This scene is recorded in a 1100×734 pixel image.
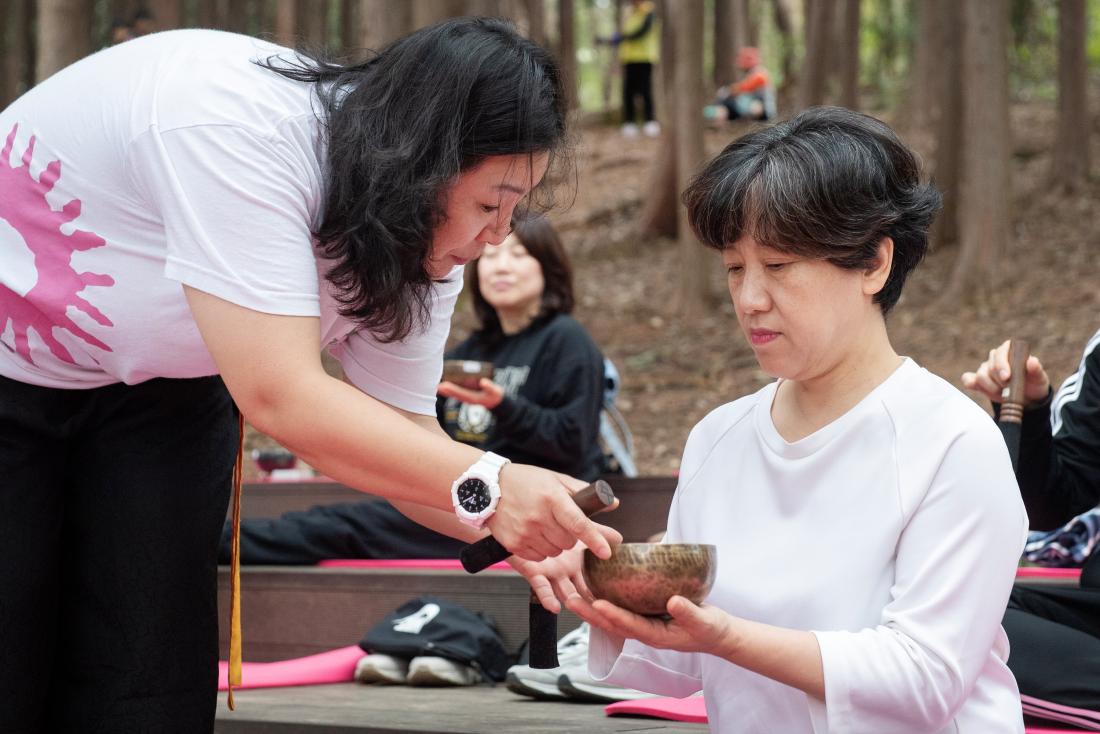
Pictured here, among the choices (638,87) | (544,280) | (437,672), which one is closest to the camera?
(437,672)

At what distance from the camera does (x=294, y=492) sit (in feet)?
18.6

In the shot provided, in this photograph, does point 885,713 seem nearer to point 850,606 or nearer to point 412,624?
point 850,606

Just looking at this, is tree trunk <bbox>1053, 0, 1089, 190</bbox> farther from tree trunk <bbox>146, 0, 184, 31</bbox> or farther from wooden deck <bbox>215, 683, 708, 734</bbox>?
wooden deck <bbox>215, 683, 708, 734</bbox>

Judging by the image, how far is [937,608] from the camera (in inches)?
69.4

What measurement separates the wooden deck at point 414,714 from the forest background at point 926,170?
3.45 m

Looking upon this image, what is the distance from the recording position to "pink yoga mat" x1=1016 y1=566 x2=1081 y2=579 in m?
3.61

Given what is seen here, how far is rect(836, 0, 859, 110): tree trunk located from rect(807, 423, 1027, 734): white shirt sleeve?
10.9m

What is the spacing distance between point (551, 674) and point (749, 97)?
45.0 feet

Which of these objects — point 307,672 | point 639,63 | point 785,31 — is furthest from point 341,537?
point 785,31

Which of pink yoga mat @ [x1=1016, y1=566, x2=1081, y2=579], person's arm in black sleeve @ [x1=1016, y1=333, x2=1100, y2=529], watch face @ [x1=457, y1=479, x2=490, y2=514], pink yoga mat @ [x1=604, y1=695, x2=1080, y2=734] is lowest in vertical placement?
pink yoga mat @ [x1=604, y1=695, x2=1080, y2=734]

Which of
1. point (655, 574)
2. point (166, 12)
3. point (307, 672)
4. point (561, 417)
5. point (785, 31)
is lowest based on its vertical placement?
point (307, 672)

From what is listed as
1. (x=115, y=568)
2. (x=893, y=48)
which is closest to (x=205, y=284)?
(x=115, y=568)

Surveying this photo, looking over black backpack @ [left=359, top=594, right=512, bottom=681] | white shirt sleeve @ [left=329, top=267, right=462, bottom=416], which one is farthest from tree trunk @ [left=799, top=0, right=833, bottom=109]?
white shirt sleeve @ [left=329, top=267, right=462, bottom=416]

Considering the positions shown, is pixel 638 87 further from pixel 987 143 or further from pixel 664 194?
pixel 987 143
